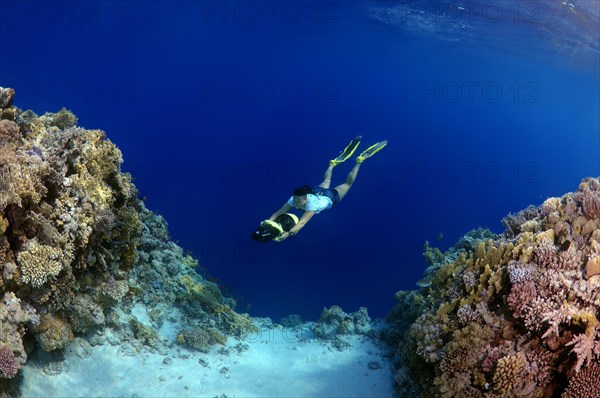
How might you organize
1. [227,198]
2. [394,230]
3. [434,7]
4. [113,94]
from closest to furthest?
1. [434,7]
2. [394,230]
3. [227,198]
4. [113,94]

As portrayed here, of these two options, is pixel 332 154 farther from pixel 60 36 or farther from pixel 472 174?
pixel 60 36

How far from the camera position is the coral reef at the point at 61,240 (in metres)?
5.02

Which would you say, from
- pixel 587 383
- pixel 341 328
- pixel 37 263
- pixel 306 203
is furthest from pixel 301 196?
pixel 587 383

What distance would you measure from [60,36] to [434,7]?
45.1m

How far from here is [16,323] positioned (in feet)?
16.9

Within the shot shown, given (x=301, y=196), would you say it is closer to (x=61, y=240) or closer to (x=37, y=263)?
(x=61, y=240)

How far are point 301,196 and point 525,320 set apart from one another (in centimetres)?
471

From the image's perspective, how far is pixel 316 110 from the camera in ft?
302

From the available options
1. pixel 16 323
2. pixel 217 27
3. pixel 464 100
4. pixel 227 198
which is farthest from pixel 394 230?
pixel 464 100

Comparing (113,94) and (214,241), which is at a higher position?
(113,94)

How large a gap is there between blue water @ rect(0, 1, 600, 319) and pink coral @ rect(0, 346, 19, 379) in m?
10.6

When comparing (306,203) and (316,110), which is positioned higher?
(316,110)


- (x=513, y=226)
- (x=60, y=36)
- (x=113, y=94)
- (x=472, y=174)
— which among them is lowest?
(x=513, y=226)

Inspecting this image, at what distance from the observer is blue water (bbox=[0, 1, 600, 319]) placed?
29.5m
